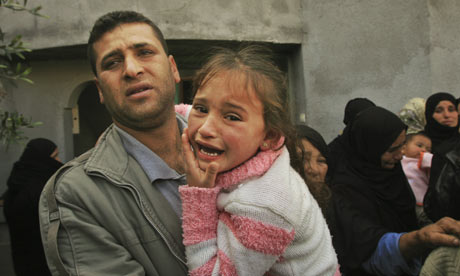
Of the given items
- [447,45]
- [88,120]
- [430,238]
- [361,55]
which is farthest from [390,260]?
[88,120]

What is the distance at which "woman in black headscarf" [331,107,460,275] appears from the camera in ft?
7.29

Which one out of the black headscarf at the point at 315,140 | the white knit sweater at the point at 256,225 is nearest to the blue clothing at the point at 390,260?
the black headscarf at the point at 315,140

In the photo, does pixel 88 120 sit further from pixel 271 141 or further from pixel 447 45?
pixel 271 141

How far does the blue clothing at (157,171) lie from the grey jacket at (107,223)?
0.16 ft

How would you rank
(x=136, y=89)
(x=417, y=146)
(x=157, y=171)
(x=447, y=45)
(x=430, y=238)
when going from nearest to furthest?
(x=157, y=171) < (x=136, y=89) < (x=430, y=238) < (x=417, y=146) < (x=447, y=45)

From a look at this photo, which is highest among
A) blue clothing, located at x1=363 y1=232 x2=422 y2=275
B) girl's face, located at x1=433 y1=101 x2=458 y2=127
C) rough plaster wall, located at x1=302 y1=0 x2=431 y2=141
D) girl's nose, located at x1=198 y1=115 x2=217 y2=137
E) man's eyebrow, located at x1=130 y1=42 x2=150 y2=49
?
rough plaster wall, located at x1=302 y1=0 x2=431 y2=141

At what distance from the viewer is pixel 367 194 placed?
2.54 m

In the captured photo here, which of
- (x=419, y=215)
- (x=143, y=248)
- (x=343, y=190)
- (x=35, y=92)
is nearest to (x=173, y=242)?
(x=143, y=248)

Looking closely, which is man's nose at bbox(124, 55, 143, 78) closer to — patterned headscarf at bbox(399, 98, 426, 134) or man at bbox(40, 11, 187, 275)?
man at bbox(40, 11, 187, 275)

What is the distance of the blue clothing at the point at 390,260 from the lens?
2.17 m

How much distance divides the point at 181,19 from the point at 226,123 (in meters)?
4.68

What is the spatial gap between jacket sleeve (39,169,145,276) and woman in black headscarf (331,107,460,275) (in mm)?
1486

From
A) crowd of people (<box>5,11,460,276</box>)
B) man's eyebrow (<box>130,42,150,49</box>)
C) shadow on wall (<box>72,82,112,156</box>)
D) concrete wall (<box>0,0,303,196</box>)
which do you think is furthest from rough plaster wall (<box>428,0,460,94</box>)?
shadow on wall (<box>72,82,112,156</box>)

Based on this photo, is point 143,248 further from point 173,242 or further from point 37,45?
point 37,45
